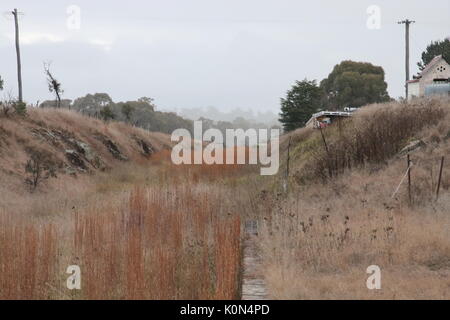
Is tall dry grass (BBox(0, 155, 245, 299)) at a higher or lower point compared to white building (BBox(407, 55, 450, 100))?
lower

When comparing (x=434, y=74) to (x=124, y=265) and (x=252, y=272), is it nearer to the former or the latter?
(x=252, y=272)

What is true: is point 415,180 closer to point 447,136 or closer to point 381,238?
point 447,136

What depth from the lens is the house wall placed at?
84.8 ft

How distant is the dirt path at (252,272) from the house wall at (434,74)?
19.5m

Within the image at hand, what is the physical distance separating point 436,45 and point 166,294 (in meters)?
43.0

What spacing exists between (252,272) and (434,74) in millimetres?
22469

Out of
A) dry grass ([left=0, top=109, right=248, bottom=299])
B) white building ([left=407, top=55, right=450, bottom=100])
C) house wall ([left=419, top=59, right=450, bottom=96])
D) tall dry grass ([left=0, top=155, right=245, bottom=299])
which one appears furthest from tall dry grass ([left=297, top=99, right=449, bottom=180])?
house wall ([left=419, top=59, right=450, bottom=96])

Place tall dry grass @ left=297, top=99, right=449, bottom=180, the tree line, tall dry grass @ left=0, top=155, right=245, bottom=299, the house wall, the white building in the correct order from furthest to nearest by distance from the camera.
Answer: the tree line → the house wall → the white building → tall dry grass @ left=297, top=99, right=449, bottom=180 → tall dry grass @ left=0, top=155, right=245, bottom=299

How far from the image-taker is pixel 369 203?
38.4ft

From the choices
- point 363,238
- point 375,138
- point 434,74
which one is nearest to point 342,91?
point 434,74

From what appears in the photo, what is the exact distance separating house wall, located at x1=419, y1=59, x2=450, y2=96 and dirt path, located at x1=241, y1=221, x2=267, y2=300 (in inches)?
767

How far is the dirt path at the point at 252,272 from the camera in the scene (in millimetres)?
6145

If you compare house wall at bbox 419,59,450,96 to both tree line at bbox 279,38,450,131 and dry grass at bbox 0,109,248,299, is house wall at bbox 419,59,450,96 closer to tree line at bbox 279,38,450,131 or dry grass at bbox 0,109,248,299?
tree line at bbox 279,38,450,131

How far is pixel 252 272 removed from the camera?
716 centimetres
